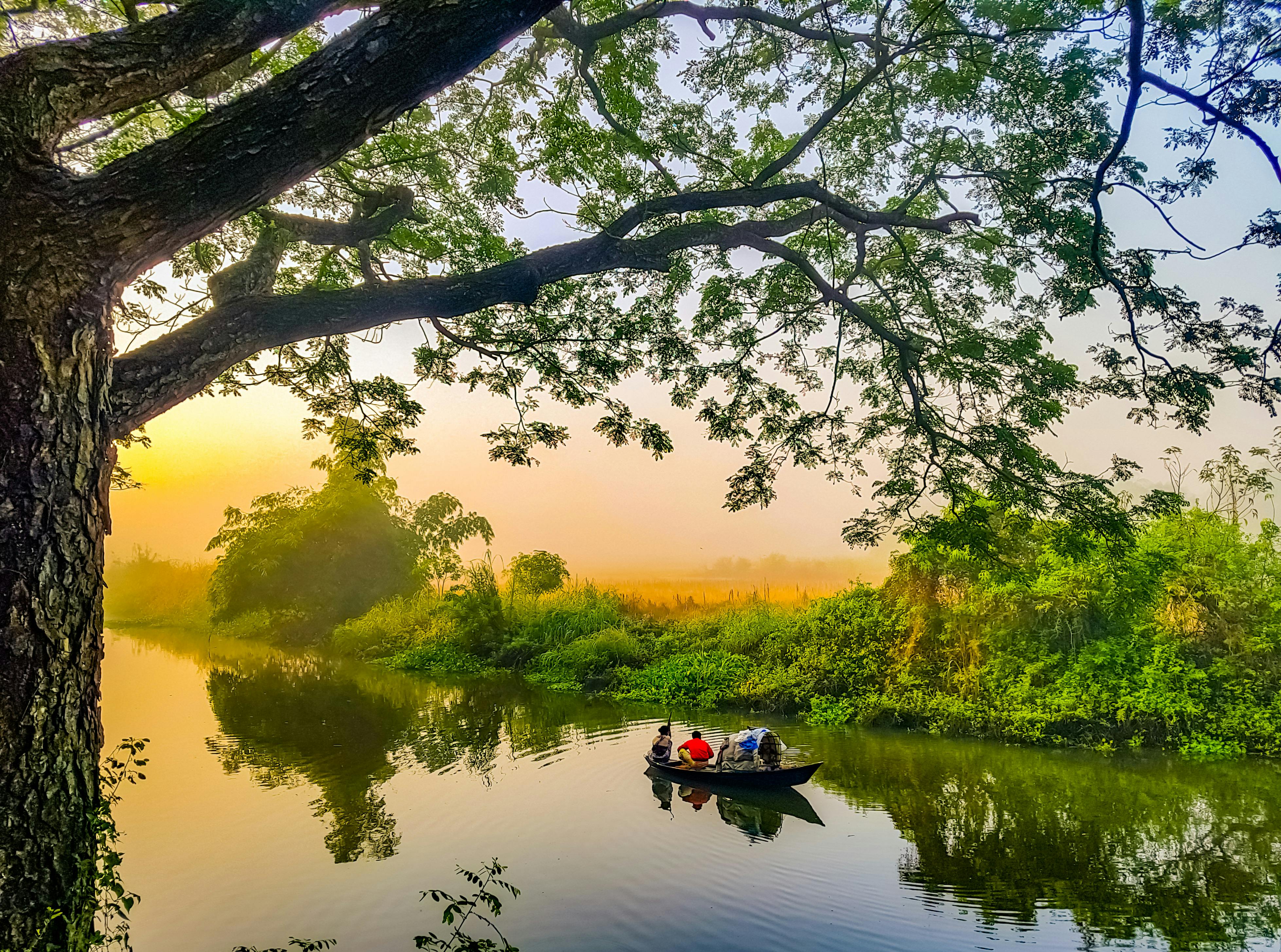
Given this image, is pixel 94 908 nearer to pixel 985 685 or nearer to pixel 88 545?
pixel 88 545

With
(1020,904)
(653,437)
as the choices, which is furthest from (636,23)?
(1020,904)

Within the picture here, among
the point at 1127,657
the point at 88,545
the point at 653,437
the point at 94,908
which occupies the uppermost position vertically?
the point at 653,437

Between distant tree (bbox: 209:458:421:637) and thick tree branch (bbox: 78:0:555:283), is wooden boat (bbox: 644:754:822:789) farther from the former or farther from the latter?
distant tree (bbox: 209:458:421:637)

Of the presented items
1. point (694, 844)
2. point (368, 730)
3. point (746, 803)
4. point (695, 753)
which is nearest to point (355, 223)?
point (694, 844)

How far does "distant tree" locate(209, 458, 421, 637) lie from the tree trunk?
22200mm

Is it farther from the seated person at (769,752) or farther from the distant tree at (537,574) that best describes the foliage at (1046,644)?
the distant tree at (537,574)

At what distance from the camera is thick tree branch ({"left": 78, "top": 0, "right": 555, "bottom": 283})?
304 centimetres

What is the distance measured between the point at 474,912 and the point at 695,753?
3.79 metres

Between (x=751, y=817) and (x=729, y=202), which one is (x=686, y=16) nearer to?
(x=729, y=202)

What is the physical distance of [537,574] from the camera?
65.6 feet

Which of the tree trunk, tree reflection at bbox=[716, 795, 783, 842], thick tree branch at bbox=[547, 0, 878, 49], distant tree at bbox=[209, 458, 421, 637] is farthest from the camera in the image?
distant tree at bbox=[209, 458, 421, 637]

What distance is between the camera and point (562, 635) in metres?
17.3

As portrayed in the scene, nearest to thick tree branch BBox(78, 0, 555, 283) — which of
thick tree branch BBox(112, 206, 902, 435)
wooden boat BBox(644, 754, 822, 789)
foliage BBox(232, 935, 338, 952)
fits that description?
thick tree branch BBox(112, 206, 902, 435)

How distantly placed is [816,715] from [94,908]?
10.1 meters
